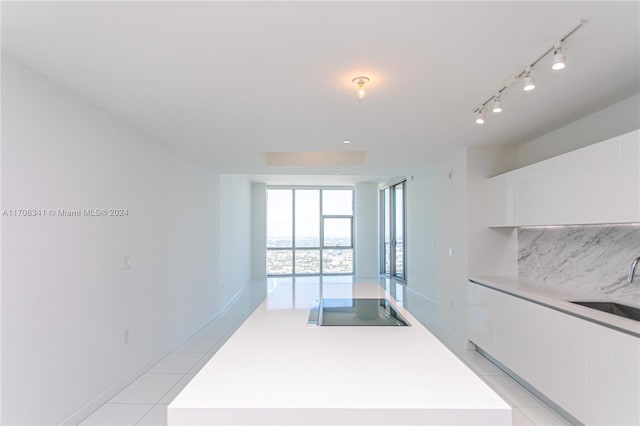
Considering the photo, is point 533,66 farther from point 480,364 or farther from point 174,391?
point 174,391

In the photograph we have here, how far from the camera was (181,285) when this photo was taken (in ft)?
14.3

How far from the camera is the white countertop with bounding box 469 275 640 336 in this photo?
214cm

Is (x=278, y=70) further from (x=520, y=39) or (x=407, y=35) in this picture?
(x=520, y=39)

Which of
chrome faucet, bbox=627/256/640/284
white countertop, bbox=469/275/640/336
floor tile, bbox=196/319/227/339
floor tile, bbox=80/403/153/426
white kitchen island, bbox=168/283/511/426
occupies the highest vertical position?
chrome faucet, bbox=627/256/640/284

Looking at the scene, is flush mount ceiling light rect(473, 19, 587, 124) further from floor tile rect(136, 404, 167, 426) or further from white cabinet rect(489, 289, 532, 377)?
floor tile rect(136, 404, 167, 426)

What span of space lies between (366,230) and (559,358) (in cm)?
738

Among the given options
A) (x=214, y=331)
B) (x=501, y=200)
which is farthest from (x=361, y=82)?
(x=214, y=331)

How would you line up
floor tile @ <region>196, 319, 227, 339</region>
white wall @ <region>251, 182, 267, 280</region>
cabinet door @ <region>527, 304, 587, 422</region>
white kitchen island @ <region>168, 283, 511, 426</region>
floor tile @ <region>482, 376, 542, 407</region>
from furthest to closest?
white wall @ <region>251, 182, 267, 280</region> < floor tile @ <region>196, 319, 227, 339</region> < floor tile @ <region>482, 376, 542, 407</region> < cabinet door @ <region>527, 304, 587, 422</region> < white kitchen island @ <region>168, 283, 511, 426</region>

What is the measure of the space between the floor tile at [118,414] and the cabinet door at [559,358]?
309 centimetres

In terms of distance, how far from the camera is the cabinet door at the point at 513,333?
2994mm

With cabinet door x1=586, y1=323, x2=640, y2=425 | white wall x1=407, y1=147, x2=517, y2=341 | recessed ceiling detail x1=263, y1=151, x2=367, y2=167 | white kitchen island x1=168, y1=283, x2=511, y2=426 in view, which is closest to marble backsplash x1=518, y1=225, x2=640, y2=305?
white wall x1=407, y1=147, x2=517, y2=341

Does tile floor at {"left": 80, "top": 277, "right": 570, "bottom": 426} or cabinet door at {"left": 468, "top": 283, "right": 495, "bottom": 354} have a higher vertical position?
cabinet door at {"left": 468, "top": 283, "right": 495, "bottom": 354}

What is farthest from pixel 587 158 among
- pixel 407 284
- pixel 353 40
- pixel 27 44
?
pixel 407 284

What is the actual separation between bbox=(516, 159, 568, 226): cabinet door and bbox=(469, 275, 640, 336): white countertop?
0.60m
